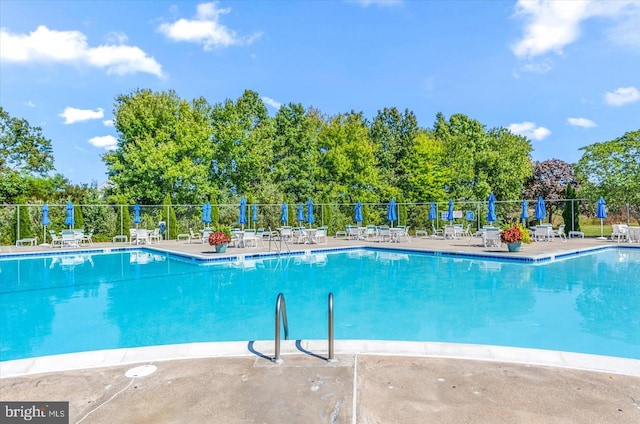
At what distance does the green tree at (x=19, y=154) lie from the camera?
24484mm

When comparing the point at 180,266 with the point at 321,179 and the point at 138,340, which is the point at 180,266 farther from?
the point at 321,179

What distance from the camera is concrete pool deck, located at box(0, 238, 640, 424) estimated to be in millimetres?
2854

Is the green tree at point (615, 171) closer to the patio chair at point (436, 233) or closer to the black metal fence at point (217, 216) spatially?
the black metal fence at point (217, 216)

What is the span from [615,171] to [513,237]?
397 inches

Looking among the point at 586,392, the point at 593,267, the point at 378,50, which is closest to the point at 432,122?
Result: the point at 378,50

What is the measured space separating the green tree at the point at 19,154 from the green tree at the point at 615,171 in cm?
3134

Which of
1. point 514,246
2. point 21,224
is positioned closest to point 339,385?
point 514,246

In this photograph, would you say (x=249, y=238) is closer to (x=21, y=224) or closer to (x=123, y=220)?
(x=123, y=220)

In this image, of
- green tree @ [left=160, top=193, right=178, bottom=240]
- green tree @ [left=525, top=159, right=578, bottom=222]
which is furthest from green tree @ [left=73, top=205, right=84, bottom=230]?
green tree @ [left=525, top=159, right=578, bottom=222]

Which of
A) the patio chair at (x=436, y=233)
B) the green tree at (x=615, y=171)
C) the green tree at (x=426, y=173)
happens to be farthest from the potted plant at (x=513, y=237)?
the green tree at (x=426, y=173)

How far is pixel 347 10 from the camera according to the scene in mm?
16828

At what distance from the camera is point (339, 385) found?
328 centimetres

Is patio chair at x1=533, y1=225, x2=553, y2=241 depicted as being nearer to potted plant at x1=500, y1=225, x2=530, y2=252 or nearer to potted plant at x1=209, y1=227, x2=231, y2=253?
potted plant at x1=500, y1=225, x2=530, y2=252

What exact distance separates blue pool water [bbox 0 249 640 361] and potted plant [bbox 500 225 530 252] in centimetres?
130
